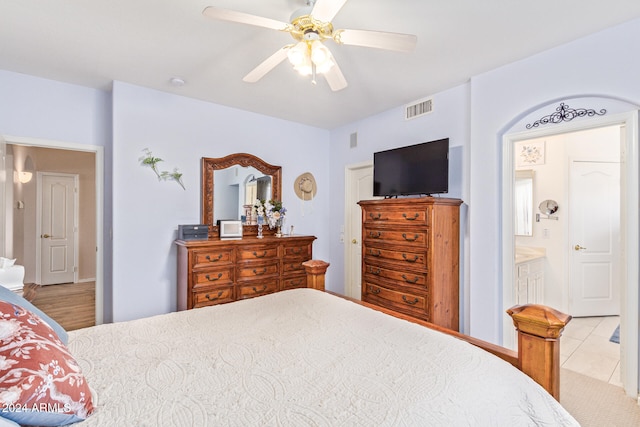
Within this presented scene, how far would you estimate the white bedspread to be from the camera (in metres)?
0.90

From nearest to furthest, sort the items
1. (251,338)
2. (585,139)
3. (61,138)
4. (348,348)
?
1. (348,348)
2. (251,338)
3. (61,138)
4. (585,139)

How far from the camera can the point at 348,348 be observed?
1.33 m

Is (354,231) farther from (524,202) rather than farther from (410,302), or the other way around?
(524,202)

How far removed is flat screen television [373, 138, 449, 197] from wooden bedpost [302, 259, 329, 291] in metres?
1.49

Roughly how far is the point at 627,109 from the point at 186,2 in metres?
3.06

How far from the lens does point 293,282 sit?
12.8 feet

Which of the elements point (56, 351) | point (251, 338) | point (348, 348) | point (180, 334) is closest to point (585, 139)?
point (348, 348)

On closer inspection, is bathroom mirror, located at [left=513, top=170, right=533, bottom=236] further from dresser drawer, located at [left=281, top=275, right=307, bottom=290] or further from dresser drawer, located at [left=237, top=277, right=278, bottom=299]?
dresser drawer, located at [left=237, top=277, right=278, bottom=299]

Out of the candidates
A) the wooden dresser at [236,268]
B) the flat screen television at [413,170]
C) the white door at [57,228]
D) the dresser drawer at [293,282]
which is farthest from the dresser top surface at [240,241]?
the white door at [57,228]

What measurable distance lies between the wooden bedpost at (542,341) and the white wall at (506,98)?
5.95 feet

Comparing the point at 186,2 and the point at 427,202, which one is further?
the point at 427,202

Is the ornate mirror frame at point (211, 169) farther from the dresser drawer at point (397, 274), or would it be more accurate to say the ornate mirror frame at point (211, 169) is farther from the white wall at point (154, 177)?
the dresser drawer at point (397, 274)

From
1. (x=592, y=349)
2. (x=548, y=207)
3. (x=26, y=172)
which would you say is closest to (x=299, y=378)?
(x=592, y=349)

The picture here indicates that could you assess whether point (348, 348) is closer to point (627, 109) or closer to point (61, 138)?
point (627, 109)
